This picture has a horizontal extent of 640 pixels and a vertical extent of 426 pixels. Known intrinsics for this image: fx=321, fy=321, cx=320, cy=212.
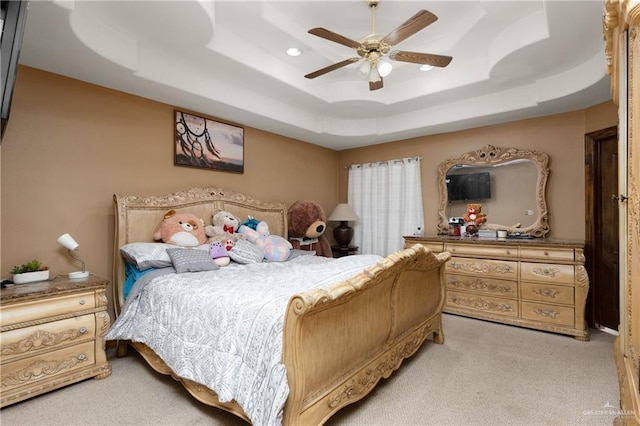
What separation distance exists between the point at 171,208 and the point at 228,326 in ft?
6.37

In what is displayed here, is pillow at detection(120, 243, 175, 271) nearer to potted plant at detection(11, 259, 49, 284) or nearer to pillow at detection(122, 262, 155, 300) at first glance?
pillow at detection(122, 262, 155, 300)

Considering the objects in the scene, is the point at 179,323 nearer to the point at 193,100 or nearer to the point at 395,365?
the point at 395,365

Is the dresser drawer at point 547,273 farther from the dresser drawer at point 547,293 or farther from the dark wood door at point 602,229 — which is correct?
the dark wood door at point 602,229

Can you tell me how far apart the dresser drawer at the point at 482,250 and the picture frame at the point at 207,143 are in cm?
278

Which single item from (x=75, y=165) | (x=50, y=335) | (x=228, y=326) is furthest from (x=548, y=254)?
(x=75, y=165)

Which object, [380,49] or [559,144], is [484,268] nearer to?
[559,144]

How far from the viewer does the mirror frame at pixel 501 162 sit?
3.76m

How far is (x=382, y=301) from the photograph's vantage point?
2.07m

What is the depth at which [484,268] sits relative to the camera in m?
3.63

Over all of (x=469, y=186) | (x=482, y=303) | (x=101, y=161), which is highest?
(x=101, y=161)

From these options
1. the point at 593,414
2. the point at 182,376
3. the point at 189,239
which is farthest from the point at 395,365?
the point at 189,239

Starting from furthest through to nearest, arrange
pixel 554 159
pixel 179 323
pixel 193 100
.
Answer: pixel 554 159 → pixel 193 100 → pixel 179 323

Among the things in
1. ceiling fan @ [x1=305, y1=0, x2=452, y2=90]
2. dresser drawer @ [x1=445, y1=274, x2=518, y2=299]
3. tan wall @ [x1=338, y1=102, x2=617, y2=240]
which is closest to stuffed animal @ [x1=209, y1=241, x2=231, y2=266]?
ceiling fan @ [x1=305, y1=0, x2=452, y2=90]

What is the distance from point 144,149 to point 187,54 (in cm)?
104
